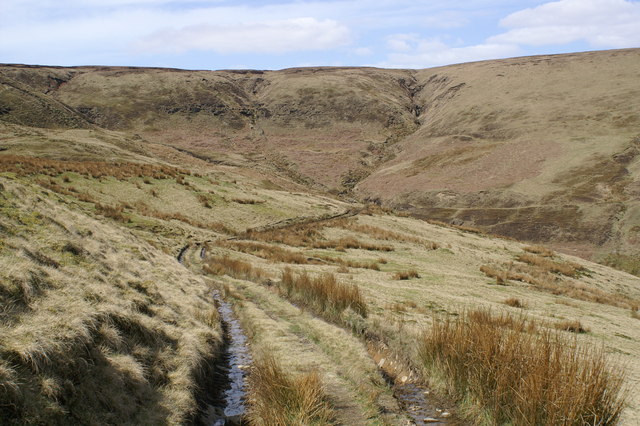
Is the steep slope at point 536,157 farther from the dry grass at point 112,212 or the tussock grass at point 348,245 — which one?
the dry grass at point 112,212

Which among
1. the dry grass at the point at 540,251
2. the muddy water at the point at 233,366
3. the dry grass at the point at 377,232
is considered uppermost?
the muddy water at the point at 233,366

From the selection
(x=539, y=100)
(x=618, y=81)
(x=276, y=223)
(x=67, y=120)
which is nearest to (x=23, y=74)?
(x=67, y=120)

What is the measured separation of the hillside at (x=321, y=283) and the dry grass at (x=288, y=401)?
0.04 meters

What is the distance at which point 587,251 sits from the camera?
2498 inches

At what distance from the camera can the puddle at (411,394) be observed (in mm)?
8641

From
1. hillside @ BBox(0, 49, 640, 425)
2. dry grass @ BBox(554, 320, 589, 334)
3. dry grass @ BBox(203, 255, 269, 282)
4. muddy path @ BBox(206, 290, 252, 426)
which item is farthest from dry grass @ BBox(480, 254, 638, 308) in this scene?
muddy path @ BBox(206, 290, 252, 426)

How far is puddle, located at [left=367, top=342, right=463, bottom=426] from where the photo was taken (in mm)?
8641

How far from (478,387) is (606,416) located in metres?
2.22

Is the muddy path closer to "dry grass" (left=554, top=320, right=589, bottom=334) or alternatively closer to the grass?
"dry grass" (left=554, top=320, right=589, bottom=334)

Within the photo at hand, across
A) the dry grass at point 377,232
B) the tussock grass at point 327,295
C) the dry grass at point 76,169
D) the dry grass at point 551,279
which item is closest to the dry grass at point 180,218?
the dry grass at point 76,169

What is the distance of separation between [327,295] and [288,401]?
317 inches

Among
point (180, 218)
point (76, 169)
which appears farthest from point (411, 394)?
point (76, 169)

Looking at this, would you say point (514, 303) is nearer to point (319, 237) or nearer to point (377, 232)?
point (319, 237)

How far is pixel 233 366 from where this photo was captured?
1164cm
